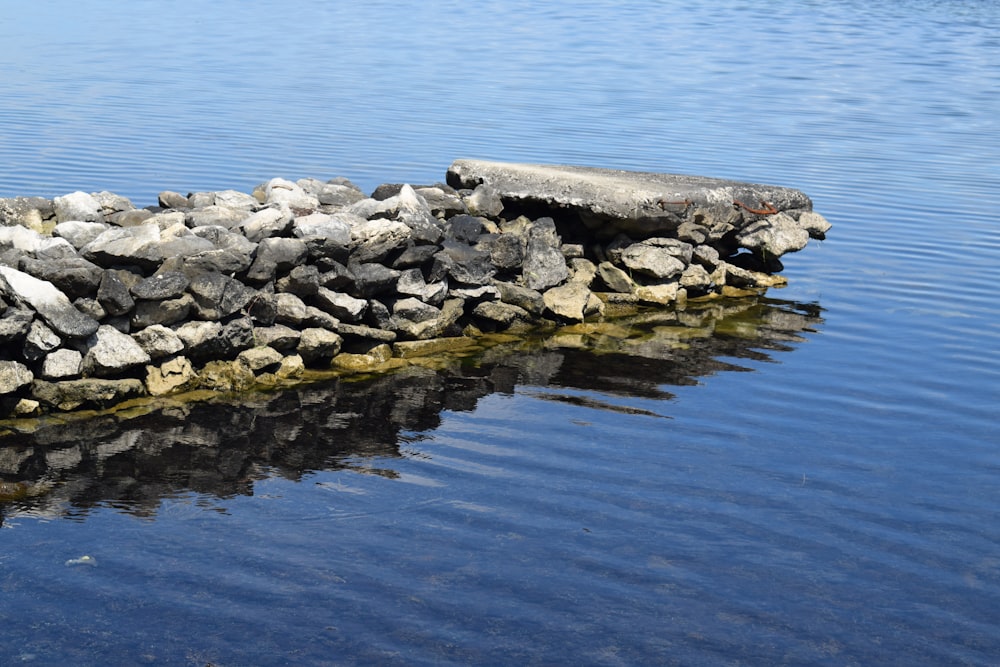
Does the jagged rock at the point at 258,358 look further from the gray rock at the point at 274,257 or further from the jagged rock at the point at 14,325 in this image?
the jagged rock at the point at 14,325

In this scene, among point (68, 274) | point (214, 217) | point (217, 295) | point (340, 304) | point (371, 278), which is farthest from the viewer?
point (214, 217)

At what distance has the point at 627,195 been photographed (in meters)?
15.1

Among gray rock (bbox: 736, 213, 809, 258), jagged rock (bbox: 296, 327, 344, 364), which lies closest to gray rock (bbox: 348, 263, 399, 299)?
jagged rock (bbox: 296, 327, 344, 364)

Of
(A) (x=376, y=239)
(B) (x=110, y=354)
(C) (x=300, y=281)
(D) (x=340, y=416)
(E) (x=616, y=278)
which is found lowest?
(D) (x=340, y=416)

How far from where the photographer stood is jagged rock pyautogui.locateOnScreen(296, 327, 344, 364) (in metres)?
12.2

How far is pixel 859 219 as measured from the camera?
1916 centimetres

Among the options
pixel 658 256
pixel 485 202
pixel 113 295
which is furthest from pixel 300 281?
pixel 658 256

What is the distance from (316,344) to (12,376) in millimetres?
2855

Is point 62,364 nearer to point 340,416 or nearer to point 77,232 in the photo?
point 77,232

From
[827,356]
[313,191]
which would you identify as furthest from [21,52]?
[827,356]

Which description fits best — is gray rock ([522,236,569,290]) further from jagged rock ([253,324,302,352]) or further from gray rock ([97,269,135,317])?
gray rock ([97,269,135,317])

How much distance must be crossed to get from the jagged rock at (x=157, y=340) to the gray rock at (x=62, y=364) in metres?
0.60

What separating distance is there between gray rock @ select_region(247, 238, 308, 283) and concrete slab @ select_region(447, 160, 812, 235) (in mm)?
3634

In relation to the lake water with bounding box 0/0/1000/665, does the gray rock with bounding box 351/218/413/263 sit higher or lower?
higher
